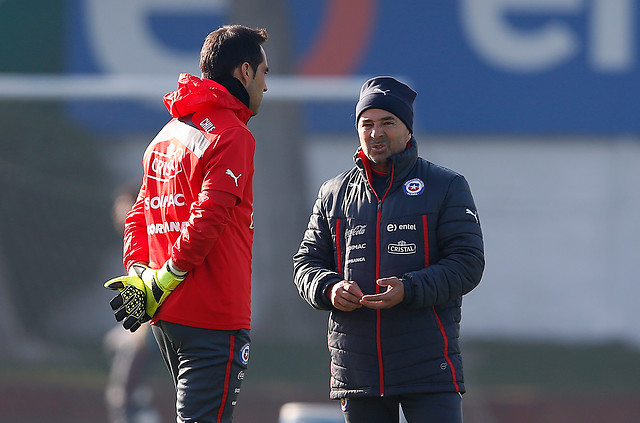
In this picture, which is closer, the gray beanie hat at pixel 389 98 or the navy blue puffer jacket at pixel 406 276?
the navy blue puffer jacket at pixel 406 276

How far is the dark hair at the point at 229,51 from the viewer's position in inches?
138

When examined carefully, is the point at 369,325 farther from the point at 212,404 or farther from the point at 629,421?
the point at 629,421

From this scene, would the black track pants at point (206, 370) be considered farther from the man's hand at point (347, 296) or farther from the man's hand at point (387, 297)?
the man's hand at point (387, 297)

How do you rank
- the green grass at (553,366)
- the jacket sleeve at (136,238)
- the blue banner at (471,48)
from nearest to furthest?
the jacket sleeve at (136,238) → the green grass at (553,366) → the blue banner at (471,48)

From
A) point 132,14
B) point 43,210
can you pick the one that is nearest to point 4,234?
point 43,210

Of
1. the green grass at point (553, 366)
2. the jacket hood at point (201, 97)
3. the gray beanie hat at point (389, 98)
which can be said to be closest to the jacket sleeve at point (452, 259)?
the gray beanie hat at point (389, 98)

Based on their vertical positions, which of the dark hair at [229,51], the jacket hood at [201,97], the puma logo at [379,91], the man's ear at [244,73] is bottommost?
the jacket hood at [201,97]

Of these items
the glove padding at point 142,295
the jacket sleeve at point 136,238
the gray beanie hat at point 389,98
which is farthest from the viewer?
the jacket sleeve at point 136,238

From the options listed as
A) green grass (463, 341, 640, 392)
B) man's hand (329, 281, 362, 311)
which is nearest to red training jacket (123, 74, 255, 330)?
man's hand (329, 281, 362, 311)

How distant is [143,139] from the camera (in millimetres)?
8398

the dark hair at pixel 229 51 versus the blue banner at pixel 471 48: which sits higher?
the blue banner at pixel 471 48

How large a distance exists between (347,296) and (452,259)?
0.37 metres

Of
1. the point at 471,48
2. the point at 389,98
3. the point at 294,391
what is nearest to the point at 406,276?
the point at 389,98

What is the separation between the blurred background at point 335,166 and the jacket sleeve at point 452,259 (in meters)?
4.38
